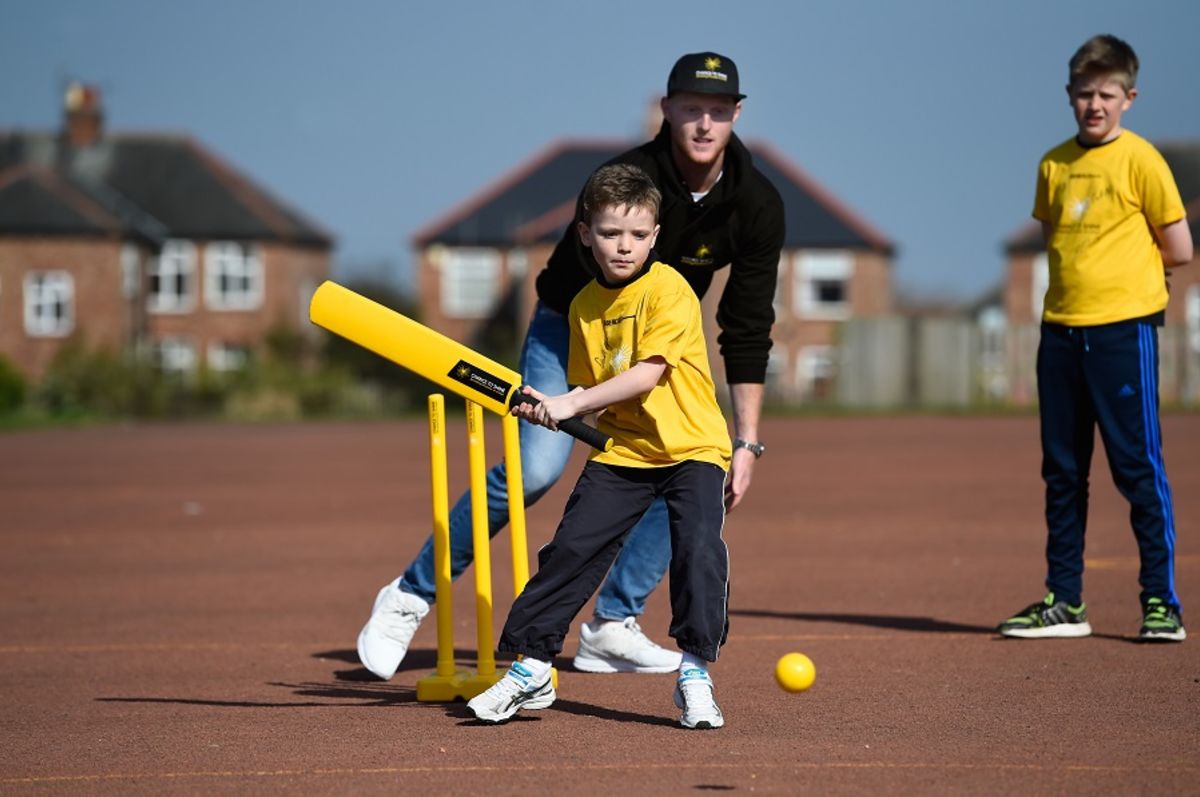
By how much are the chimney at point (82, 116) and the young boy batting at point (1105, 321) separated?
59.8 meters

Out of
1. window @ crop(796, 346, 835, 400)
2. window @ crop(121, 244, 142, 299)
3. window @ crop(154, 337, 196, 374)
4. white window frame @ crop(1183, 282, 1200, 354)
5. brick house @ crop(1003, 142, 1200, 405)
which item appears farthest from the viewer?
window @ crop(154, 337, 196, 374)

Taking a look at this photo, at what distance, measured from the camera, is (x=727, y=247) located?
262 inches

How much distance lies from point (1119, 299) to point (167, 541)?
26.0 ft

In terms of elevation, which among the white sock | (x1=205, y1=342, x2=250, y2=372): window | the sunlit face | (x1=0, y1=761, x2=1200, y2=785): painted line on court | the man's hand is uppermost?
(x1=205, y1=342, x2=250, y2=372): window

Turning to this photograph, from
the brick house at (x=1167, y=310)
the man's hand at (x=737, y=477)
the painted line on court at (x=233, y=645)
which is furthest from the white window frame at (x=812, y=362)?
the man's hand at (x=737, y=477)

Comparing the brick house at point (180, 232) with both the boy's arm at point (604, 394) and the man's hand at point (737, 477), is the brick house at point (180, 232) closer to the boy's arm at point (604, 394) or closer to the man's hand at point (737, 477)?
the man's hand at point (737, 477)

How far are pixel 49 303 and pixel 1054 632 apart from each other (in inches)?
2144

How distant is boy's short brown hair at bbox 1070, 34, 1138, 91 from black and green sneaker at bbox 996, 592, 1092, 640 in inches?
85.1

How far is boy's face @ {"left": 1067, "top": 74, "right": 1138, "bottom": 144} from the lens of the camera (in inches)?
287

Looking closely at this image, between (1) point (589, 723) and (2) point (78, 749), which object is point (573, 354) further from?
(2) point (78, 749)

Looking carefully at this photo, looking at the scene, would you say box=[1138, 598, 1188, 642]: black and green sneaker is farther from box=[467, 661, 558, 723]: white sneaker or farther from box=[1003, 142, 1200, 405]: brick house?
box=[1003, 142, 1200, 405]: brick house

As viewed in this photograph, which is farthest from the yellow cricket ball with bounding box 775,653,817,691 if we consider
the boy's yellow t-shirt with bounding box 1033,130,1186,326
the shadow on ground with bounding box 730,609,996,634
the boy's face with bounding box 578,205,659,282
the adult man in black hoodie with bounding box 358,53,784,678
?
the boy's yellow t-shirt with bounding box 1033,130,1186,326

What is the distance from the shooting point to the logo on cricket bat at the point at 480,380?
5.82 metres

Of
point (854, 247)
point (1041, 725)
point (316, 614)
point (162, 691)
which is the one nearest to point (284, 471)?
point (316, 614)
